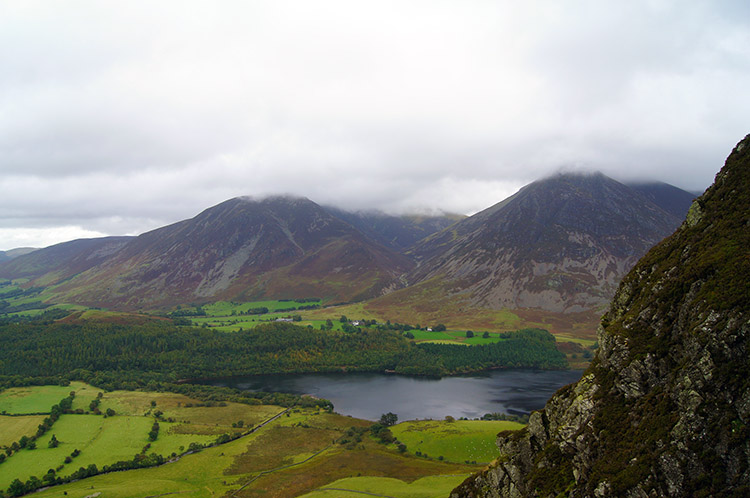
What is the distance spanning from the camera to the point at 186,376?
176750 mm

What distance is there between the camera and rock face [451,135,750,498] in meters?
22.2

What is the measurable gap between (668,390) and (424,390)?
13551 cm

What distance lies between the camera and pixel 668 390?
83.8ft

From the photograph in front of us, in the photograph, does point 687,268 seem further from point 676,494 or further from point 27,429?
point 27,429

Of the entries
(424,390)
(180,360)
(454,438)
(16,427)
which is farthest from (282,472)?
(180,360)

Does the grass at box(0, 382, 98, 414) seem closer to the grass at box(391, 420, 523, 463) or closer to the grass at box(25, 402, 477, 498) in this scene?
the grass at box(25, 402, 477, 498)

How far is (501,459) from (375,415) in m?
94.9

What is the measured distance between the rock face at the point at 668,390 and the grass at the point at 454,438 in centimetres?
6041

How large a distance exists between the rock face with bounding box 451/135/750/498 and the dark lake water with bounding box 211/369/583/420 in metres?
96.2

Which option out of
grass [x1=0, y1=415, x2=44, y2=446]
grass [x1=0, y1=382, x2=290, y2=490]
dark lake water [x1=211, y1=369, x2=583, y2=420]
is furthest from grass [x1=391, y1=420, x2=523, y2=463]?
grass [x1=0, y1=415, x2=44, y2=446]

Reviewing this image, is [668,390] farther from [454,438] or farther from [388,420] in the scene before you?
[388,420]

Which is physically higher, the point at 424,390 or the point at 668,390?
the point at 668,390

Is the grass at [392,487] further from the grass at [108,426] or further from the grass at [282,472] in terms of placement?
the grass at [108,426]

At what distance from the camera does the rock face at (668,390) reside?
2216 cm
